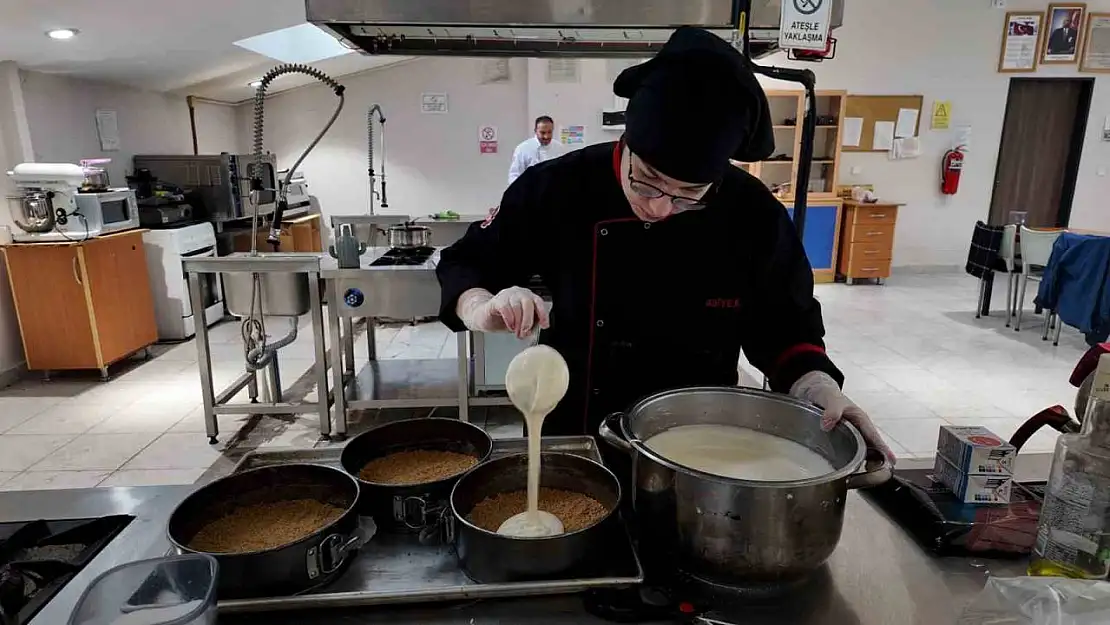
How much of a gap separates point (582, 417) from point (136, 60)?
489cm

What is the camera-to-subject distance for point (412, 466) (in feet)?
3.59

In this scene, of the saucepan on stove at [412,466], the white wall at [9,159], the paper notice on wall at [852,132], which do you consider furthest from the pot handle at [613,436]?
the paper notice on wall at [852,132]

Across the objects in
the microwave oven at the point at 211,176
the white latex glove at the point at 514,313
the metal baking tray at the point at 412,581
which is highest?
the microwave oven at the point at 211,176

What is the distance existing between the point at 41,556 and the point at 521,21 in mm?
1426

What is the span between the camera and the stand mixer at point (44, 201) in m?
3.87

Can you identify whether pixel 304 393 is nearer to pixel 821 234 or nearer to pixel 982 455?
pixel 982 455

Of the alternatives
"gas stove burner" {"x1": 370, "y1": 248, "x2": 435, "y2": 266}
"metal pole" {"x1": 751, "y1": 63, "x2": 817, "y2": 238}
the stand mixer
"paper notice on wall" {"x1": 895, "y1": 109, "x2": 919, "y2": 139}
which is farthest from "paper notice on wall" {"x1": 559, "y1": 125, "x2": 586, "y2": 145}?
"metal pole" {"x1": 751, "y1": 63, "x2": 817, "y2": 238}

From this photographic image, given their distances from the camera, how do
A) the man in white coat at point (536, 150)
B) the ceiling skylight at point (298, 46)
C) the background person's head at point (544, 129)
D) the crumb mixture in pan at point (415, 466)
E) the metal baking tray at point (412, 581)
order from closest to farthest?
1. the metal baking tray at point (412, 581)
2. the crumb mixture in pan at point (415, 466)
3. the ceiling skylight at point (298, 46)
4. the background person's head at point (544, 129)
5. the man in white coat at point (536, 150)

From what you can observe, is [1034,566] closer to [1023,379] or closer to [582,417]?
[582,417]

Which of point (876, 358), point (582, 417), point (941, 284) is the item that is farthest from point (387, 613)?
point (941, 284)

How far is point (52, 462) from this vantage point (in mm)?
3080

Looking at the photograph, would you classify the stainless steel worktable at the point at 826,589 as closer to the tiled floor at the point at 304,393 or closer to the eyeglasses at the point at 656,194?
the eyeglasses at the point at 656,194

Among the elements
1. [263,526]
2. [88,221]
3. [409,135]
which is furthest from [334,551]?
[409,135]

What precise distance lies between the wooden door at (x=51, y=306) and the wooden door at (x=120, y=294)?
72 millimetres
